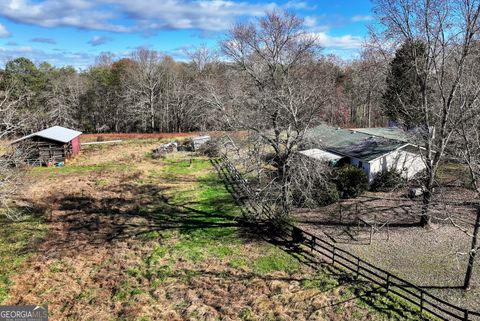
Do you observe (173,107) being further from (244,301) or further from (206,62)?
(244,301)

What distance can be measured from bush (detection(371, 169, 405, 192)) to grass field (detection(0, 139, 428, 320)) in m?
10.6

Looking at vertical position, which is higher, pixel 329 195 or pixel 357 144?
pixel 357 144

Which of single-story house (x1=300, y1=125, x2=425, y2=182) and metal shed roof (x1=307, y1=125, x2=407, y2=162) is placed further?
metal shed roof (x1=307, y1=125, x2=407, y2=162)

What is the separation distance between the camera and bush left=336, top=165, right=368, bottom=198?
23500 mm

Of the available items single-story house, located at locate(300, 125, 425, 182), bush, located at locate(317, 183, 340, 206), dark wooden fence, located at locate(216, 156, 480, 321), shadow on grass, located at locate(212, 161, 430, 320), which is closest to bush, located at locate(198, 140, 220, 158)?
dark wooden fence, located at locate(216, 156, 480, 321)

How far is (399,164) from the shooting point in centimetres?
2634

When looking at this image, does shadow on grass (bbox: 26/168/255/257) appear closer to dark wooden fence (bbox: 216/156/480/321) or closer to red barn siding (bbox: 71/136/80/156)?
dark wooden fence (bbox: 216/156/480/321)

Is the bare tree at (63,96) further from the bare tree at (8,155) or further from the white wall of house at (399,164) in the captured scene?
the white wall of house at (399,164)

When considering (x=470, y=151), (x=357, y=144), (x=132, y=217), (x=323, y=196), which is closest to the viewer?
(x=470, y=151)

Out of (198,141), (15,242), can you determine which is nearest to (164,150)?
(198,141)

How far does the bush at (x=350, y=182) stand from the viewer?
23.5 meters

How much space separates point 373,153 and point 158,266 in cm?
1840

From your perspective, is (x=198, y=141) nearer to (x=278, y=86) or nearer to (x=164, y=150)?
(x=164, y=150)

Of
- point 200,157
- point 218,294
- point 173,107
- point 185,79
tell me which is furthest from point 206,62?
point 218,294
